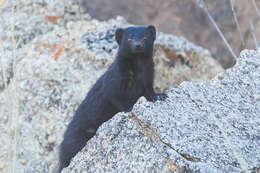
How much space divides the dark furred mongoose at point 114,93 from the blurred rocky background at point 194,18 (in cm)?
403

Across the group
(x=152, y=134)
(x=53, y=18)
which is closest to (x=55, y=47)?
(x=53, y=18)

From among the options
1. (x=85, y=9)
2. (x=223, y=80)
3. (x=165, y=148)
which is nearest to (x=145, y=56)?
(x=223, y=80)

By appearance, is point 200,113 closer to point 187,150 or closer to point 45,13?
point 187,150

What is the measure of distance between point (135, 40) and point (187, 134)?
171 cm

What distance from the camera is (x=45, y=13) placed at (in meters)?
6.80

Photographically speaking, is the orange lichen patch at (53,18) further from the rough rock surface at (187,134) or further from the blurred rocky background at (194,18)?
the rough rock surface at (187,134)

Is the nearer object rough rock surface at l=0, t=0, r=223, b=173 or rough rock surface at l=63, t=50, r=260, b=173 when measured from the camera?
rough rock surface at l=63, t=50, r=260, b=173

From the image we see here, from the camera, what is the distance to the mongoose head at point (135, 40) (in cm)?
Answer: 467

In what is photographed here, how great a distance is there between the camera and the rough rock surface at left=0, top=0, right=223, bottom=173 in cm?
536

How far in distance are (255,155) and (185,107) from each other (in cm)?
72

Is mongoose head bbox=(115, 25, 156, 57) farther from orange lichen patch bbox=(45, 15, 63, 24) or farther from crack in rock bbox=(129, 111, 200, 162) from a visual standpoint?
orange lichen patch bbox=(45, 15, 63, 24)

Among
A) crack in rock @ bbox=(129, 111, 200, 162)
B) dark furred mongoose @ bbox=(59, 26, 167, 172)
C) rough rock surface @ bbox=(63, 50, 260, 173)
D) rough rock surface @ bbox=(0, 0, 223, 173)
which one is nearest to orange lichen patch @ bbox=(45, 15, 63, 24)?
rough rock surface @ bbox=(0, 0, 223, 173)

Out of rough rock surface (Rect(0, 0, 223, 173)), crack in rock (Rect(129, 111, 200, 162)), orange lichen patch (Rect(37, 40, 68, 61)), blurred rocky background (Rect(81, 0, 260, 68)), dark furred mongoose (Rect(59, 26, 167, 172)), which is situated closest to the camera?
crack in rock (Rect(129, 111, 200, 162))

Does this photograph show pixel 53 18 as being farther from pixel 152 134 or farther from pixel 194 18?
pixel 152 134
